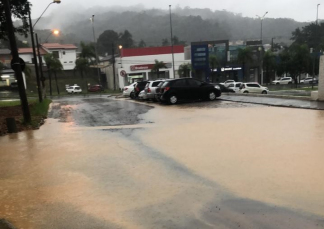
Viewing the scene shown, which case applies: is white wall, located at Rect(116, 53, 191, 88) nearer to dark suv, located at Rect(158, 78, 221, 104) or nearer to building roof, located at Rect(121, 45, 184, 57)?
building roof, located at Rect(121, 45, 184, 57)

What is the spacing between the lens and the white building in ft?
179

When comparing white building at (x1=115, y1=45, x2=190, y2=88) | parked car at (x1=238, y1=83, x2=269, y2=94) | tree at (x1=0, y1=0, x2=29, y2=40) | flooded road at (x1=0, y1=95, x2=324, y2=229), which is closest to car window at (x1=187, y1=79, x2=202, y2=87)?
flooded road at (x1=0, y1=95, x2=324, y2=229)

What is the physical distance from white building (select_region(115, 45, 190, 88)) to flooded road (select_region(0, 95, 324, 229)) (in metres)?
45.6

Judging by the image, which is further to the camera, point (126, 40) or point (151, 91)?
point (126, 40)

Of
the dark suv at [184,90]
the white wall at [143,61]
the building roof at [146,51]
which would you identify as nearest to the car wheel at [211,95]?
the dark suv at [184,90]

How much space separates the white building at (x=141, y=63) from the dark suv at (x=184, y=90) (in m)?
35.4

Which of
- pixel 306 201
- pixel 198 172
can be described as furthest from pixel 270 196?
pixel 198 172

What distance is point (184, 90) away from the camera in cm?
1828

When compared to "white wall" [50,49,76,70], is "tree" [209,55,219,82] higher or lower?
lower

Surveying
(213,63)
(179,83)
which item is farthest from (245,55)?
(179,83)

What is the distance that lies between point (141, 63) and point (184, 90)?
3822 cm

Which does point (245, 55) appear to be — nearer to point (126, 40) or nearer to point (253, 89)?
point (253, 89)

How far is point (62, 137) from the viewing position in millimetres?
9867

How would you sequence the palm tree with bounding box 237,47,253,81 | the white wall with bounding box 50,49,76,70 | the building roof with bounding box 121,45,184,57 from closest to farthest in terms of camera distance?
the building roof with bounding box 121,45,184,57 → the palm tree with bounding box 237,47,253,81 → the white wall with bounding box 50,49,76,70
